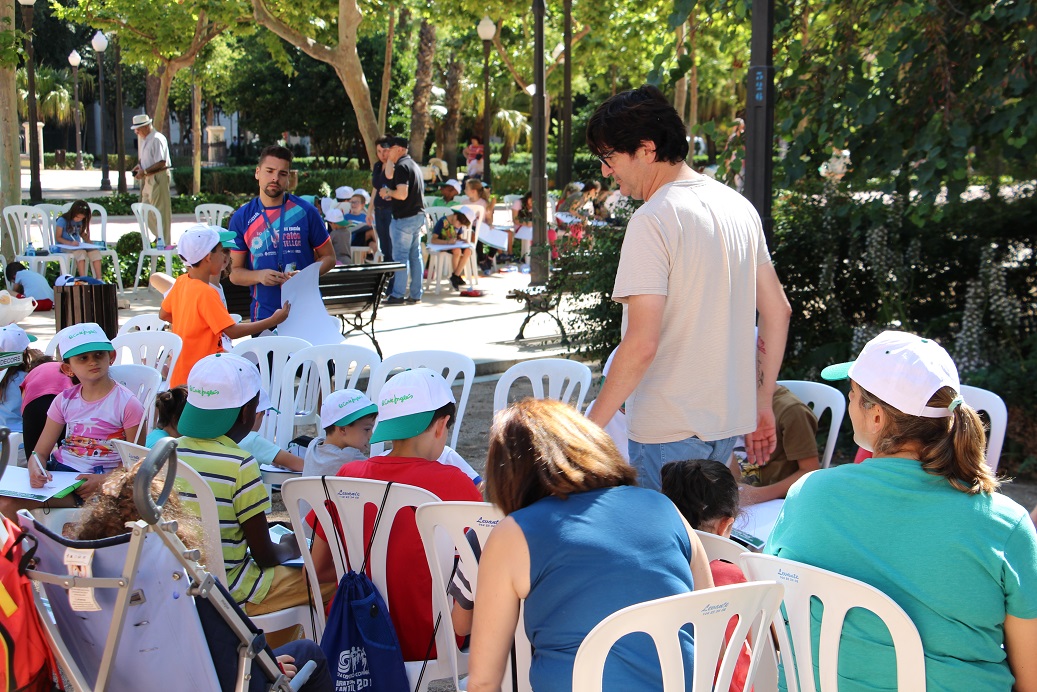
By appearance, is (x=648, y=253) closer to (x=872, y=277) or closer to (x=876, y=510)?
(x=876, y=510)

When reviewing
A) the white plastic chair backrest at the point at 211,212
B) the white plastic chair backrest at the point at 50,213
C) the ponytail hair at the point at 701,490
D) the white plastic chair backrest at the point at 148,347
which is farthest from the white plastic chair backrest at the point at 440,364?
the white plastic chair backrest at the point at 211,212

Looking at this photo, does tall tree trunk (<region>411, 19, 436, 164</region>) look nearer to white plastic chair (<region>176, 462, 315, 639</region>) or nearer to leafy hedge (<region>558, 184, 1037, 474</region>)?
leafy hedge (<region>558, 184, 1037, 474</region>)

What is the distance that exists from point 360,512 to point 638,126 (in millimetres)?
1367

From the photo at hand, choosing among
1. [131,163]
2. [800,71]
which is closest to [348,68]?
[800,71]

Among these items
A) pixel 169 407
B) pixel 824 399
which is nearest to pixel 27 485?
pixel 169 407

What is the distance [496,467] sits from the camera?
2.29 m

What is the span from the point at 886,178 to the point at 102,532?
5.49 m

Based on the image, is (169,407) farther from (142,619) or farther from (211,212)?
(211,212)

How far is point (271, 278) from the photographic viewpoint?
19.1 feet

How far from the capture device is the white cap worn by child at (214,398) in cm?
342

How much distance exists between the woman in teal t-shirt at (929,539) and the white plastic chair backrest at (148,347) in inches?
160

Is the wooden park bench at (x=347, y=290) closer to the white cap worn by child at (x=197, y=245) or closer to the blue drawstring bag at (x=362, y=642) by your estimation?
the white cap worn by child at (x=197, y=245)

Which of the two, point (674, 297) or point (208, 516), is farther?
point (208, 516)

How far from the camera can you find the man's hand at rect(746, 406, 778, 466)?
338 cm
